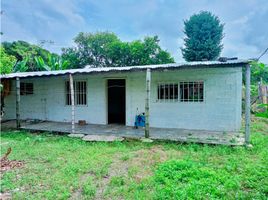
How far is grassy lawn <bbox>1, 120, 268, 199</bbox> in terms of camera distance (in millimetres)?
3146

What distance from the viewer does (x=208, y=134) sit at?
6746 mm

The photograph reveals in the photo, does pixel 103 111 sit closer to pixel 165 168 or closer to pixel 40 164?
pixel 40 164

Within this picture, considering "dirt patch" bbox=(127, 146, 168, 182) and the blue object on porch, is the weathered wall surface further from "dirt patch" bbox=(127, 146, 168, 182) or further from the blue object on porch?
"dirt patch" bbox=(127, 146, 168, 182)

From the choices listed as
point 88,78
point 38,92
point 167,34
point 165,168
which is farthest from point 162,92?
point 167,34

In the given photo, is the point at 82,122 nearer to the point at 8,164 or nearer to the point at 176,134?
the point at 176,134

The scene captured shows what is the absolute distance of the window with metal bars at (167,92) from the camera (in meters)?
7.90

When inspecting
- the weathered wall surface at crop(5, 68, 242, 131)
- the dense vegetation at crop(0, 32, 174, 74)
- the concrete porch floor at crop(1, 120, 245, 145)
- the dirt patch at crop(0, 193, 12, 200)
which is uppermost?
the dense vegetation at crop(0, 32, 174, 74)

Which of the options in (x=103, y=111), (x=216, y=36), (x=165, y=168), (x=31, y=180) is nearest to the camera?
(x=31, y=180)

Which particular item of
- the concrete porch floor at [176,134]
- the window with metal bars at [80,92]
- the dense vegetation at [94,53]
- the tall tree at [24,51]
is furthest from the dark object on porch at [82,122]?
the tall tree at [24,51]

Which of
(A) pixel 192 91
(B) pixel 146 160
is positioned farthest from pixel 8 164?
(A) pixel 192 91

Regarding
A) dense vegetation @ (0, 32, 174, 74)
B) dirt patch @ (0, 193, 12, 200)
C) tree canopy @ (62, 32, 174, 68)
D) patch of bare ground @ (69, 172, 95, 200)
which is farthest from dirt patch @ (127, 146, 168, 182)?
tree canopy @ (62, 32, 174, 68)

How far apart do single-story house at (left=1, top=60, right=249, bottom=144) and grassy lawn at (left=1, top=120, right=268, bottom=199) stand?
74.7 inches

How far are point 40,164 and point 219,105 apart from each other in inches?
239

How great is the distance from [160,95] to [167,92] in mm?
314
